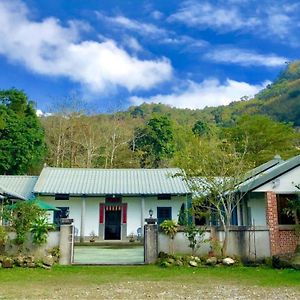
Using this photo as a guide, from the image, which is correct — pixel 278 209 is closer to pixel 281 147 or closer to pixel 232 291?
pixel 232 291

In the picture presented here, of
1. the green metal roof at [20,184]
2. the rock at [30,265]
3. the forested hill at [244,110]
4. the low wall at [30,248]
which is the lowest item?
the rock at [30,265]

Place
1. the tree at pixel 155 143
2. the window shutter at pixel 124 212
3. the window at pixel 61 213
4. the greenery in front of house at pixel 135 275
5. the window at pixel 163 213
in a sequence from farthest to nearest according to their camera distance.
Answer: the tree at pixel 155 143 < the window at pixel 163 213 < the window shutter at pixel 124 212 < the window at pixel 61 213 < the greenery in front of house at pixel 135 275

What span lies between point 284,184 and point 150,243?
17.6ft

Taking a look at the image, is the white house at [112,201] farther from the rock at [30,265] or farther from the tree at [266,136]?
the rock at [30,265]

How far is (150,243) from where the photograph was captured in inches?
551

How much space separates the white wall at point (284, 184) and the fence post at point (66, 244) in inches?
276

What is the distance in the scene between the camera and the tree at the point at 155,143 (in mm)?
42000

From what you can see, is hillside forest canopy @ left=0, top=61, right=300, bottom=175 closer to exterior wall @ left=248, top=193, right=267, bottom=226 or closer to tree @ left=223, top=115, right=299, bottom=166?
tree @ left=223, top=115, right=299, bottom=166

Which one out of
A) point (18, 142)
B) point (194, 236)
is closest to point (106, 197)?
point (18, 142)

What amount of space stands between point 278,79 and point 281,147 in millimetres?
56936

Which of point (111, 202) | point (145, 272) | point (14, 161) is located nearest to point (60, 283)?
point (145, 272)

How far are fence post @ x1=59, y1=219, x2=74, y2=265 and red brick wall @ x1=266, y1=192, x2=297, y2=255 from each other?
7.11 m

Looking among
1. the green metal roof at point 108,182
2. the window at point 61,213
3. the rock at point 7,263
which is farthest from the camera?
the window at point 61,213

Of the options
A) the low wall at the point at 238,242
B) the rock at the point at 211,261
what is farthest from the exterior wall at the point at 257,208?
the rock at the point at 211,261
